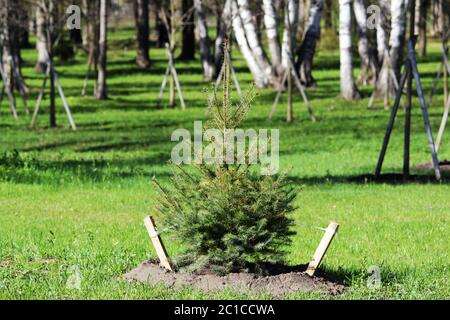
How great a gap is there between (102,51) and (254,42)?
631 cm

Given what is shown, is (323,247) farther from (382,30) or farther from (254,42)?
(254,42)

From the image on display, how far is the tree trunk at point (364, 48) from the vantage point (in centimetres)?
4381

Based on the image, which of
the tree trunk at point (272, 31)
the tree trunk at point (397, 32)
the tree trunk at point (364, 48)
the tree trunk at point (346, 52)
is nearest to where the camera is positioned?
the tree trunk at point (397, 32)

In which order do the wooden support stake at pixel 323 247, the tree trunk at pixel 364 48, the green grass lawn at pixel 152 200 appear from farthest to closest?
the tree trunk at pixel 364 48 < the green grass lawn at pixel 152 200 < the wooden support stake at pixel 323 247

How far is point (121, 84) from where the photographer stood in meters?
48.8

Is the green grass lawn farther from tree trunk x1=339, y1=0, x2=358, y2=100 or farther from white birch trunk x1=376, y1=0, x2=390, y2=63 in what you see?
white birch trunk x1=376, y1=0, x2=390, y2=63

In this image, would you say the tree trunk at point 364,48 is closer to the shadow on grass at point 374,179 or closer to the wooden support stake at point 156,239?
the shadow on grass at point 374,179

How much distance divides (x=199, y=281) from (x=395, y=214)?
6.38m

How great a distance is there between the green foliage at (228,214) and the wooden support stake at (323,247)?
0.96ft

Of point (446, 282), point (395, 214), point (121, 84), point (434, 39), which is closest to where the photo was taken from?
point (446, 282)

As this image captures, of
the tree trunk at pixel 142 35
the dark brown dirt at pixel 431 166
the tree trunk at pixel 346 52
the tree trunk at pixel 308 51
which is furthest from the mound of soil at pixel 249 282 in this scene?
the tree trunk at pixel 142 35

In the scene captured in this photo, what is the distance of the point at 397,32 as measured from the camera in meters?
36.8
